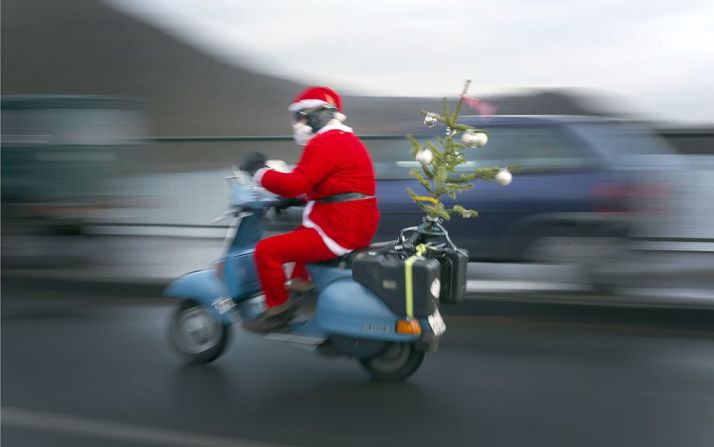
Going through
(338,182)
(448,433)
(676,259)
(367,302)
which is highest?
(338,182)

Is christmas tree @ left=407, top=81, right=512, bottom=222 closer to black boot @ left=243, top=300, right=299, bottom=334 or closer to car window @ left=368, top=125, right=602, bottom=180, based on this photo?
black boot @ left=243, top=300, right=299, bottom=334

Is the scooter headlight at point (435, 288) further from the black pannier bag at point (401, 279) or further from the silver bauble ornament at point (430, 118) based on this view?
the silver bauble ornament at point (430, 118)

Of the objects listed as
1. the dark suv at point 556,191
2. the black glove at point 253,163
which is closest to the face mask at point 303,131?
the black glove at point 253,163

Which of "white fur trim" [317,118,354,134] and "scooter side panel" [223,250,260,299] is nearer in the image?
"white fur trim" [317,118,354,134]

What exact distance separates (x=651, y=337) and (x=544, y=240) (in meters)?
1.57

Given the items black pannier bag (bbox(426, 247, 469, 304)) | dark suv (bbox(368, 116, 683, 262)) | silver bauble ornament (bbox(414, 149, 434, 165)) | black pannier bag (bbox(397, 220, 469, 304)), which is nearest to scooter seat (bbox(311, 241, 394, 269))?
black pannier bag (bbox(397, 220, 469, 304))

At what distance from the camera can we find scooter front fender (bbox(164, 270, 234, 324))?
5801 mm

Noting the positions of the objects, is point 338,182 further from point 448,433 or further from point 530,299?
point 530,299

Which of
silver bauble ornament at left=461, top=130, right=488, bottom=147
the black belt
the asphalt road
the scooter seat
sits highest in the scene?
silver bauble ornament at left=461, top=130, right=488, bottom=147

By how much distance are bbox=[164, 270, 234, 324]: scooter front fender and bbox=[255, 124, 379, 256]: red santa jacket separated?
29.9 inches

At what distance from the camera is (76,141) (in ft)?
38.1

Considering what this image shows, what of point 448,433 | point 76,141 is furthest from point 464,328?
point 76,141

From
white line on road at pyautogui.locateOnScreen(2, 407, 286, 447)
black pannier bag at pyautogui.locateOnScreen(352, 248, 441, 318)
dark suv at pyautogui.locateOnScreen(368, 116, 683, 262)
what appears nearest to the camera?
white line on road at pyautogui.locateOnScreen(2, 407, 286, 447)

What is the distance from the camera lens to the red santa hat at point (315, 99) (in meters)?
5.58
